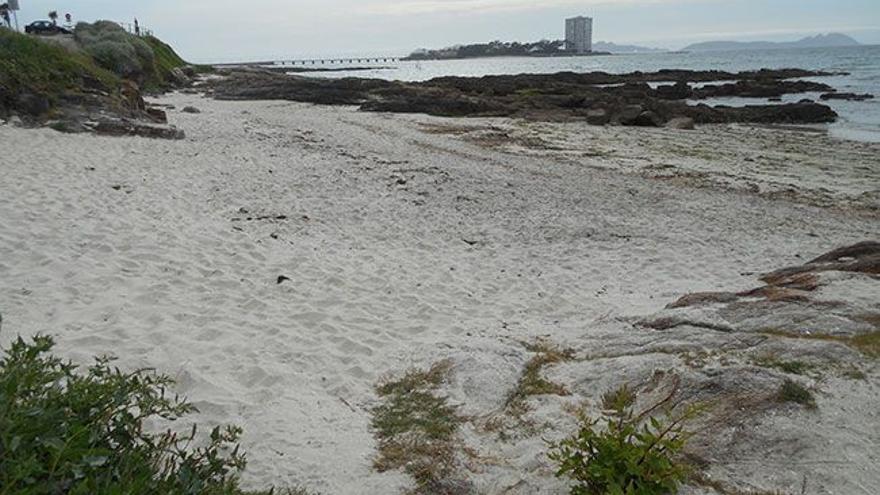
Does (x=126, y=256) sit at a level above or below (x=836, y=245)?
above

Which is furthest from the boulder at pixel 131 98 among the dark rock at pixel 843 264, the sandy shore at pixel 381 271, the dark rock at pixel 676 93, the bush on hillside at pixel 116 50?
the dark rock at pixel 676 93

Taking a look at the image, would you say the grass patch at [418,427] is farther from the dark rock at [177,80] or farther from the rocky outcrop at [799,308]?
the dark rock at [177,80]

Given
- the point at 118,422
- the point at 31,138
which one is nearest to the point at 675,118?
the point at 31,138

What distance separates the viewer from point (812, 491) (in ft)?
10.6

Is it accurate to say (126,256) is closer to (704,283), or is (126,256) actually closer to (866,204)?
(704,283)

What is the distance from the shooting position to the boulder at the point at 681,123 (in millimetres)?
24922

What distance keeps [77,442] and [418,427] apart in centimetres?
252

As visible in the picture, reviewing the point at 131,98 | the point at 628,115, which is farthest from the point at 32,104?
the point at 628,115

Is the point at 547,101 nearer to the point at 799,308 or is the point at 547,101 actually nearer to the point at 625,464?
the point at 799,308

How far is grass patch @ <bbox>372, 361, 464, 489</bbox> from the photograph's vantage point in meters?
3.93

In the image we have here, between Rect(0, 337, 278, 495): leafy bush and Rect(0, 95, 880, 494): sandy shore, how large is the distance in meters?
1.22

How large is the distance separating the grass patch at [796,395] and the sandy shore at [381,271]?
0.23 feet

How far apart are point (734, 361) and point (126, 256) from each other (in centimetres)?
633

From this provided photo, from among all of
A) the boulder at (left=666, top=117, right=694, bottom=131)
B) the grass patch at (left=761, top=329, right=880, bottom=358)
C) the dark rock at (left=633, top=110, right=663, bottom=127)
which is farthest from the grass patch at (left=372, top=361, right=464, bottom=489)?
the boulder at (left=666, top=117, right=694, bottom=131)
